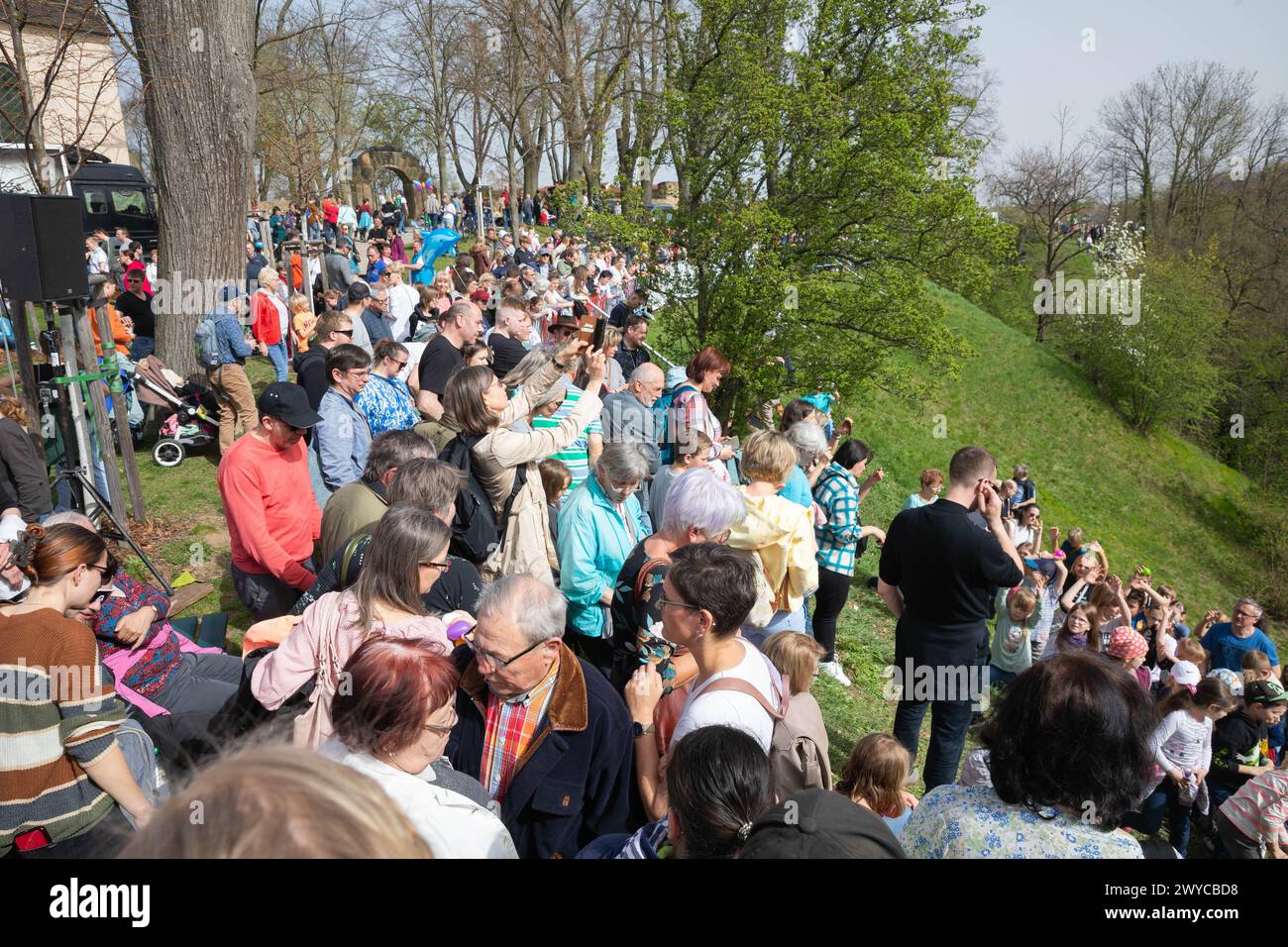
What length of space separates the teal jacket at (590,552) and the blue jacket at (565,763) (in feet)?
4.16

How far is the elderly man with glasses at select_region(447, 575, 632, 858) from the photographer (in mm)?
2787

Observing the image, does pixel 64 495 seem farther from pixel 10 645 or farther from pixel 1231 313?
pixel 1231 313

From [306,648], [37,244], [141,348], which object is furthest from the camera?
[141,348]

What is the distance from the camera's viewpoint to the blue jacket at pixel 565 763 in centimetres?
280


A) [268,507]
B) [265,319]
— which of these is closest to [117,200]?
[265,319]

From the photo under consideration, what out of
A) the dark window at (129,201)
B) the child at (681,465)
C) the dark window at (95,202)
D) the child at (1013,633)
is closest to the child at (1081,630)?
the child at (1013,633)

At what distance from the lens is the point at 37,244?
5.69 metres

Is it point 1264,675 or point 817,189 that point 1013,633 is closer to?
point 1264,675

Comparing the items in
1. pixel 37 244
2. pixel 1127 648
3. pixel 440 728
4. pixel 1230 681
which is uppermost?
pixel 37 244

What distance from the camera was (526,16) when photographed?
29578 millimetres

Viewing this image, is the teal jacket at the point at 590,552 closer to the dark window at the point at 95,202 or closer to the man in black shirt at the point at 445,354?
the man in black shirt at the point at 445,354

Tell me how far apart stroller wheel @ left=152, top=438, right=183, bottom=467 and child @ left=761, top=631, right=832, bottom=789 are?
25.1 feet

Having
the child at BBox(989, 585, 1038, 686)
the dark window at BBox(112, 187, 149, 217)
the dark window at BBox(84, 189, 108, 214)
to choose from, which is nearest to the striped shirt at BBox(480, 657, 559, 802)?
the child at BBox(989, 585, 1038, 686)

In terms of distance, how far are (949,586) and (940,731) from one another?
94 cm
